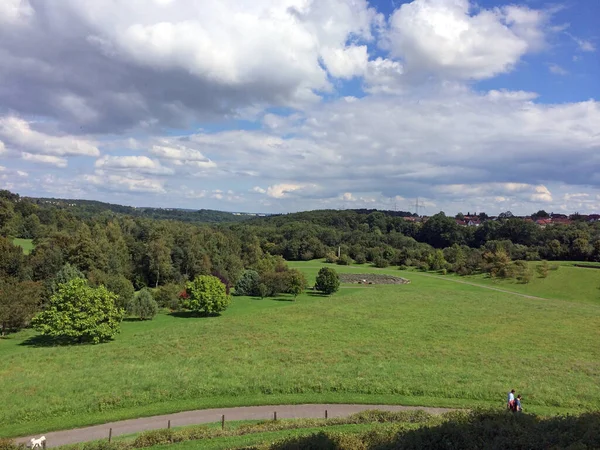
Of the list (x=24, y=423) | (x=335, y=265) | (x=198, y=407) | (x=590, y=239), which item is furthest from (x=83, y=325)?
(x=590, y=239)

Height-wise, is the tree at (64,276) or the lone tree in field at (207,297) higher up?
the tree at (64,276)

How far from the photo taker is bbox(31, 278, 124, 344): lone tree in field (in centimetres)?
3959

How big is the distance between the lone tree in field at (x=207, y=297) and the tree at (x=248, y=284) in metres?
17.7

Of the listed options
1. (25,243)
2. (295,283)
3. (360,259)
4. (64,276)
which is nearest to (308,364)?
(64,276)

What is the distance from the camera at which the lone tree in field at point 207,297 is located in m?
55.9

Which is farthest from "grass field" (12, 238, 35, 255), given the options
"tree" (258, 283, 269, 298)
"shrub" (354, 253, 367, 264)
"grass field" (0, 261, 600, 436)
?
"shrub" (354, 253, 367, 264)

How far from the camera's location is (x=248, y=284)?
76.4m

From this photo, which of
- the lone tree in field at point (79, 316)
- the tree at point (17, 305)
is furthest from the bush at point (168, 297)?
the lone tree in field at point (79, 316)

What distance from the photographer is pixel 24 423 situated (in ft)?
68.8

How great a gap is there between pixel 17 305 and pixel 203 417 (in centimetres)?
3445

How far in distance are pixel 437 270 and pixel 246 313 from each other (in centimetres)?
6828

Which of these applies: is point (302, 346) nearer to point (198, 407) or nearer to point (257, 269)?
point (198, 407)

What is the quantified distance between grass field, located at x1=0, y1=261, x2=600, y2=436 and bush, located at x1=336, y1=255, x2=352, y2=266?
66445 millimetres

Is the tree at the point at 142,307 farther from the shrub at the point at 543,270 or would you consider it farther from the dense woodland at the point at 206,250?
the shrub at the point at 543,270
